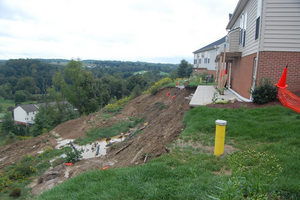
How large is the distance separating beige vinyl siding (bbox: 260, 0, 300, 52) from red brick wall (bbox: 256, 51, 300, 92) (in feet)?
0.80

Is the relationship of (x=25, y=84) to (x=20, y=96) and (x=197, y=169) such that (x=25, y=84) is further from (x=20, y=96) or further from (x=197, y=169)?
(x=197, y=169)

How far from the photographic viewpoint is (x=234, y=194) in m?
2.57

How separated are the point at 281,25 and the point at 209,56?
25.0 metres

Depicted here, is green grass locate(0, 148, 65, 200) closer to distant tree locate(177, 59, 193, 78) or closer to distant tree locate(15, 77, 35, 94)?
distant tree locate(177, 59, 193, 78)

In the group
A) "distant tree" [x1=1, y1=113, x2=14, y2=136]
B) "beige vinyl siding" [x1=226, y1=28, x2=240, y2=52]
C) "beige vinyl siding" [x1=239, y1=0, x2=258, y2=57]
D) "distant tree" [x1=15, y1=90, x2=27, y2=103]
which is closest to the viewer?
"beige vinyl siding" [x1=239, y1=0, x2=258, y2=57]

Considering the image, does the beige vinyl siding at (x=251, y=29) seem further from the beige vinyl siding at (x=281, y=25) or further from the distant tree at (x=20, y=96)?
the distant tree at (x=20, y=96)

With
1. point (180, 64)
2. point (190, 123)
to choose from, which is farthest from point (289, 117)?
point (180, 64)

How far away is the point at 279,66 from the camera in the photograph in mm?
8305

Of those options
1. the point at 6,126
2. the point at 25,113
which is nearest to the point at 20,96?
the point at 25,113

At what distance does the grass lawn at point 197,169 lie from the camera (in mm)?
3273

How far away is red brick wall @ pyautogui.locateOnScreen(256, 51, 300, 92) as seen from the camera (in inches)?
322

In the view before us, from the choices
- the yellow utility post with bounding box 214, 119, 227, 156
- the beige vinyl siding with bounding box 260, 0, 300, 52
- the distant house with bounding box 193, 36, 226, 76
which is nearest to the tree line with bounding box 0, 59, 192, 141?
the distant house with bounding box 193, 36, 226, 76

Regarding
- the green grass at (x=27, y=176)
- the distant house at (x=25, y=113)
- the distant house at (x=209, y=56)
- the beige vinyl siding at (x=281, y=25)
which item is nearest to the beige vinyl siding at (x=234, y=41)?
the beige vinyl siding at (x=281, y=25)

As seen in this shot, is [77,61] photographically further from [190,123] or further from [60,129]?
[190,123]
